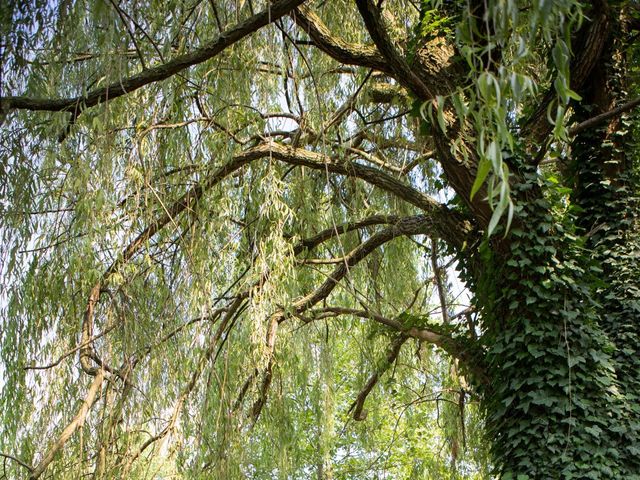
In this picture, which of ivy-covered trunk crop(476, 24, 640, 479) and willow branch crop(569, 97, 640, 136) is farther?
willow branch crop(569, 97, 640, 136)

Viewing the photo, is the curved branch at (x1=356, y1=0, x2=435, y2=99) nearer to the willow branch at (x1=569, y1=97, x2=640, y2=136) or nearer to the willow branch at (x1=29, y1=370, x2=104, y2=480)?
the willow branch at (x1=569, y1=97, x2=640, y2=136)

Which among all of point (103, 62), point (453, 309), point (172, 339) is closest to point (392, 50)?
point (103, 62)

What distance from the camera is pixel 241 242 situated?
4.48 m

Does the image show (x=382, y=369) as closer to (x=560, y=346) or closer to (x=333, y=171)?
(x=333, y=171)

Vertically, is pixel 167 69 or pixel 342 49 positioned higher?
pixel 342 49

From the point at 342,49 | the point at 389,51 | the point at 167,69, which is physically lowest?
the point at 167,69

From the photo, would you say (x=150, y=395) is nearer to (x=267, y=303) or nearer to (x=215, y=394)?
(x=215, y=394)

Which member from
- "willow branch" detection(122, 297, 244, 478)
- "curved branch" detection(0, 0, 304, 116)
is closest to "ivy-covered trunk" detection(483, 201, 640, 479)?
"willow branch" detection(122, 297, 244, 478)

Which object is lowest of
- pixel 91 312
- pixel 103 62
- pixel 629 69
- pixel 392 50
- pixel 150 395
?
pixel 150 395

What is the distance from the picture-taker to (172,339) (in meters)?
3.64

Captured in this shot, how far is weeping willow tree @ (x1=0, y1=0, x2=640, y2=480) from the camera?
3.30m

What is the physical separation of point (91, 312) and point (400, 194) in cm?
164

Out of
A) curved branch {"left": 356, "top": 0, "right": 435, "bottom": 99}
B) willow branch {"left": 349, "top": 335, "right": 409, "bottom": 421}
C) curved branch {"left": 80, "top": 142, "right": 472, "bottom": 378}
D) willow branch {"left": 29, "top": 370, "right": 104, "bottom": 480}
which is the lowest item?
willow branch {"left": 29, "top": 370, "right": 104, "bottom": 480}

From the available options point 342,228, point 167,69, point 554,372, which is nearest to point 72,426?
point 167,69
